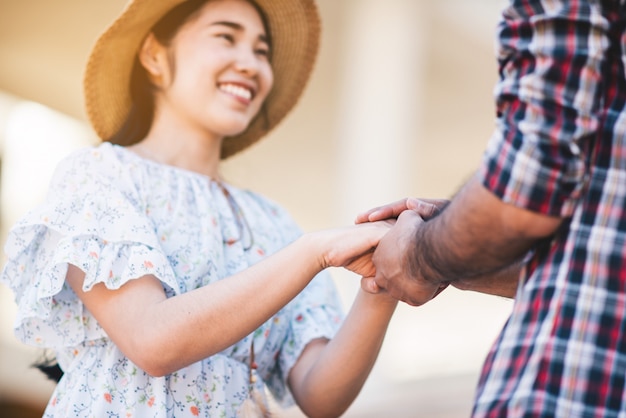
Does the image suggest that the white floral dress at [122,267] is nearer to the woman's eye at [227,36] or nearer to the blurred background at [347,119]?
the woman's eye at [227,36]

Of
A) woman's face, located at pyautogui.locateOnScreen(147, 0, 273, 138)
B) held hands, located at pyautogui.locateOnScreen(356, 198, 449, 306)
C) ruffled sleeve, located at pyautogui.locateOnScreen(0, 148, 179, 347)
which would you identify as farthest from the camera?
woman's face, located at pyautogui.locateOnScreen(147, 0, 273, 138)

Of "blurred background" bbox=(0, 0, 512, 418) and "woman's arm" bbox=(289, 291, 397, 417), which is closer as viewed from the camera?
"woman's arm" bbox=(289, 291, 397, 417)

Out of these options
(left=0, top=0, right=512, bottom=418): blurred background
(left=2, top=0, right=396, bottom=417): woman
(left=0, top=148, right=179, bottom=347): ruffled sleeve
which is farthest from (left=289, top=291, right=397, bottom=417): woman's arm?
(left=0, top=0, right=512, bottom=418): blurred background

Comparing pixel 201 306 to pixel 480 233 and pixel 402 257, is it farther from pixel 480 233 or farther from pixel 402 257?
pixel 480 233

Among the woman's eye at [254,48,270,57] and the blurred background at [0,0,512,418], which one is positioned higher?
the woman's eye at [254,48,270,57]

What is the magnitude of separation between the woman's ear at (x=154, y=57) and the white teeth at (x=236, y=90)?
18 cm

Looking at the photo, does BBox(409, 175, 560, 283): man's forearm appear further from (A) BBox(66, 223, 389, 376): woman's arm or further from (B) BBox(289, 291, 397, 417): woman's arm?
(B) BBox(289, 291, 397, 417): woman's arm

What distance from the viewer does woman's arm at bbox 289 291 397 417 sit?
1.92 m

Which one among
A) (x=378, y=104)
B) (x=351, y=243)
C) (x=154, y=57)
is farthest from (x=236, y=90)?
(x=378, y=104)

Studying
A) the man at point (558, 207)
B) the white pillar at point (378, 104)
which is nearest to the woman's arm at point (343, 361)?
the man at point (558, 207)

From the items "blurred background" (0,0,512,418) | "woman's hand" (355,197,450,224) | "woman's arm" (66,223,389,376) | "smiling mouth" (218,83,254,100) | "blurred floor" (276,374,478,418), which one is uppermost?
"smiling mouth" (218,83,254,100)

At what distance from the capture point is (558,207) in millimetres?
1187

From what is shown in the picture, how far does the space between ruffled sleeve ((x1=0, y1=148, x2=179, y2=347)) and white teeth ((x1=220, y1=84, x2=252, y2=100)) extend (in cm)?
36

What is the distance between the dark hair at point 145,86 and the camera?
220 cm
